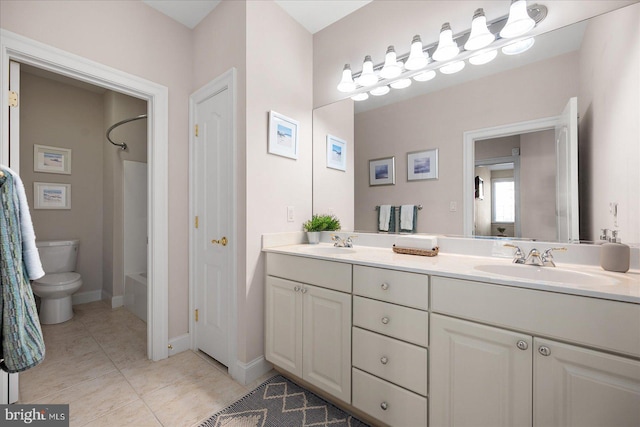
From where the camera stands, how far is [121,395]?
5.48 ft

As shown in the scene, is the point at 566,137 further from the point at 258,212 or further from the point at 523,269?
the point at 258,212

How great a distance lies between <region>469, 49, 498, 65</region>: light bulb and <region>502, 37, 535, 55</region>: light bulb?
2.0 inches

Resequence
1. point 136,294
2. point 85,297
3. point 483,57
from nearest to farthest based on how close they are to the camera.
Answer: point 483,57, point 136,294, point 85,297

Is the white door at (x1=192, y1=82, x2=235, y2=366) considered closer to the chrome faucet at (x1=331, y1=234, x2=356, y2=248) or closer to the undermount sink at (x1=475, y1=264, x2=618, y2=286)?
the chrome faucet at (x1=331, y1=234, x2=356, y2=248)

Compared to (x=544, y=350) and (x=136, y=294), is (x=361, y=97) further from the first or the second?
(x=136, y=294)

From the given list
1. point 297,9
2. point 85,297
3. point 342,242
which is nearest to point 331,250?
point 342,242

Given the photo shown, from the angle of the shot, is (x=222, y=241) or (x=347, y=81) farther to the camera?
(x=347, y=81)

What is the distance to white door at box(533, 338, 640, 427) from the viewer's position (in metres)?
0.82

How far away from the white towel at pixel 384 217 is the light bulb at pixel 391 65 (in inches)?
35.5

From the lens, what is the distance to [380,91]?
78.7 inches

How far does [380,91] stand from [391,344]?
1.67 metres

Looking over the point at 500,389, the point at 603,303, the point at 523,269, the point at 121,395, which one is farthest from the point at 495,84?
the point at 121,395

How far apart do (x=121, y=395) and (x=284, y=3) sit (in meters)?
2.84

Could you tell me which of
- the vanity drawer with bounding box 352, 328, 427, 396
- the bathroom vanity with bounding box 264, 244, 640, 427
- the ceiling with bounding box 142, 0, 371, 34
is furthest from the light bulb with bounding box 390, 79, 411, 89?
the vanity drawer with bounding box 352, 328, 427, 396
